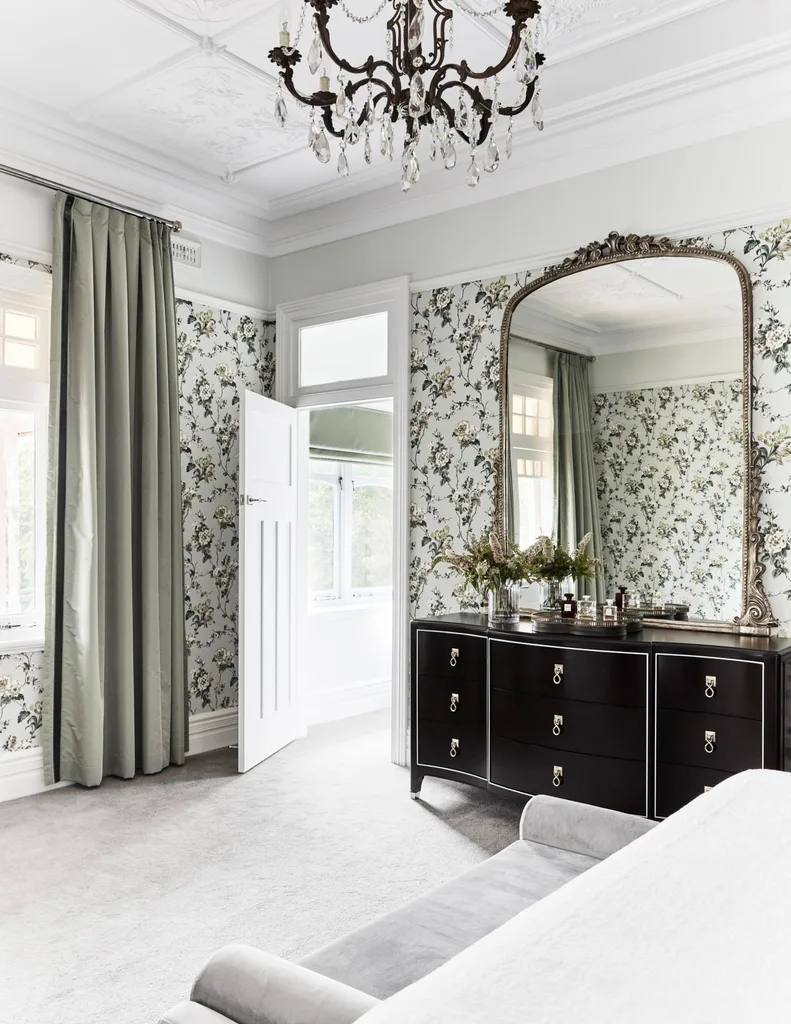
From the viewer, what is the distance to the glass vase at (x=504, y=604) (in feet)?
11.8

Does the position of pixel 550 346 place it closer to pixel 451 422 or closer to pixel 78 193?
pixel 451 422

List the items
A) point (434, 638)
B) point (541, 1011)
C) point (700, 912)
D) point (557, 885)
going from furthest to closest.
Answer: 1. point (434, 638)
2. point (557, 885)
3. point (700, 912)
4. point (541, 1011)

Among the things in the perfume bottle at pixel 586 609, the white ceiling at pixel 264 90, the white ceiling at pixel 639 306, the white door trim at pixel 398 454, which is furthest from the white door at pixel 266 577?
the perfume bottle at pixel 586 609

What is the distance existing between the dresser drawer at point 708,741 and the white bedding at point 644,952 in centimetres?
158

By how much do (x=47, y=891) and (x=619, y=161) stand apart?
3.57 meters

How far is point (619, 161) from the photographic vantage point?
12.0 feet

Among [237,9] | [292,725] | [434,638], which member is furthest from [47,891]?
[237,9]

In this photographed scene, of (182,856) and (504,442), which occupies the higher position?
(504,442)

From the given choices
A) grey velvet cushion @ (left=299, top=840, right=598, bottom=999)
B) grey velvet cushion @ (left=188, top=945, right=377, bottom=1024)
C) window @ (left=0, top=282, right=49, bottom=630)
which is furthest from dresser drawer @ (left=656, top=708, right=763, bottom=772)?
window @ (left=0, top=282, right=49, bottom=630)

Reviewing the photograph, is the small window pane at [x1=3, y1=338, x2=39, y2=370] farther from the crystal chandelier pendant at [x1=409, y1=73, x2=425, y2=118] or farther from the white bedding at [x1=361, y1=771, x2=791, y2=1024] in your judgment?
the white bedding at [x1=361, y1=771, x2=791, y2=1024]

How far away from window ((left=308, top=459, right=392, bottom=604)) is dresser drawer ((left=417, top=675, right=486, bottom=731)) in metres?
2.16

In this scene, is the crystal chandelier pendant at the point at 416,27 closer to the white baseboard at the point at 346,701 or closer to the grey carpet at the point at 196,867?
the grey carpet at the point at 196,867

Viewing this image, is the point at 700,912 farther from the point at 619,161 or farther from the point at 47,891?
the point at 619,161

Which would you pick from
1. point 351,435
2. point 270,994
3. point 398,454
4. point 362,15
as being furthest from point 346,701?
point 270,994
